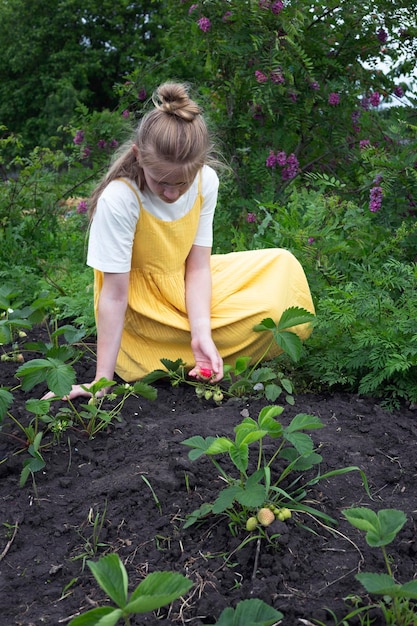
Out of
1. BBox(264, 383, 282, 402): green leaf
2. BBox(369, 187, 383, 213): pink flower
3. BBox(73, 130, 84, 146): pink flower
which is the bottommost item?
BBox(264, 383, 282, 402): green leaf

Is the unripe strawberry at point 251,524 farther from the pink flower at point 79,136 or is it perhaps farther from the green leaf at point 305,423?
the pink flower at point 79,136

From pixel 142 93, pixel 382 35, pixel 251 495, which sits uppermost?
pixel 382 35

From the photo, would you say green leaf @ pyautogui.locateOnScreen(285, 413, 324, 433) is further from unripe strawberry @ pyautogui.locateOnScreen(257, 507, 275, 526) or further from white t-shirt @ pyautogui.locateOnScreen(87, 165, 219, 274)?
white t-shirt @ pyautogui.locateOnScreen(87, 165, 219, 274)

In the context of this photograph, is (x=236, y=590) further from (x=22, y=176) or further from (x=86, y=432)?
(x=22, y=176)

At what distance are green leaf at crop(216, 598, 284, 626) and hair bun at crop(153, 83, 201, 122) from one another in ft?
5.60

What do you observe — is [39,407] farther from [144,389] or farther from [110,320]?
[110,320]

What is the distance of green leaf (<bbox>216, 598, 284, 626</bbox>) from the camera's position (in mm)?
1377

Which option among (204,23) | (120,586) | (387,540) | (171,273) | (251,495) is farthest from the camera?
(204,23)

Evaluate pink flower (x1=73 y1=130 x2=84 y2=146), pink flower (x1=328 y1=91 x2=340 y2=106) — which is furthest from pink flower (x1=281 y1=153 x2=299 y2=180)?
pink flower (x1=73 y1=130 x2=84 y2=146)

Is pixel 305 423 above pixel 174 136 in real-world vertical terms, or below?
below

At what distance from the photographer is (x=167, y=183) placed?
262 cm

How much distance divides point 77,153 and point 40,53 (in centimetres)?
1471

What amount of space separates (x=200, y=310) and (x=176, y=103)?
0.81 metres

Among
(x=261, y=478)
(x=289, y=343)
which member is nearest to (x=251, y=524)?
(x=261, y=478)
